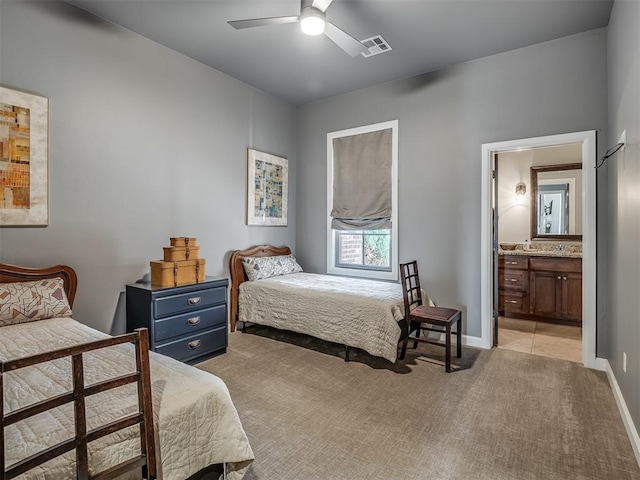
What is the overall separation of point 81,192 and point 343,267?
3.19 m

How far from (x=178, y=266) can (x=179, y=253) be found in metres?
0.12

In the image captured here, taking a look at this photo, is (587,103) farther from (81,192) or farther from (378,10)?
(81,192)

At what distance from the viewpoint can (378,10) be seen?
9.53 ft

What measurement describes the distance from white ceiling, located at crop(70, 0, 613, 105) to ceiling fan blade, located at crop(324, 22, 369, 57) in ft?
1.09

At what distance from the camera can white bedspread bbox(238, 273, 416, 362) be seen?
124 inches

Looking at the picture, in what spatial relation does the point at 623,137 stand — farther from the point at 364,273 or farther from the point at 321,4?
the point at 364,273

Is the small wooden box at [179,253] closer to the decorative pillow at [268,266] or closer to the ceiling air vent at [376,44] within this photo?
the decorative pillow at [268,266]

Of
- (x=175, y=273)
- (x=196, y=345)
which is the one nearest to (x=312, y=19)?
(x=175, y=273)

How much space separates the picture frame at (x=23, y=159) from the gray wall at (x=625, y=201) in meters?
4.01

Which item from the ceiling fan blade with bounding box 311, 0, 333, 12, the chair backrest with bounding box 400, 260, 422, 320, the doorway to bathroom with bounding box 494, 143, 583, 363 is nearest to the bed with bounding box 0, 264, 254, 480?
the chair backrest with bounding box 400, 260, 422, 320

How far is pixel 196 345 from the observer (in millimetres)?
3213

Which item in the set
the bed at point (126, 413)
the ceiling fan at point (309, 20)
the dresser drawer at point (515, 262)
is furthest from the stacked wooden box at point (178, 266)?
the dresser drawer at point (515, 262)

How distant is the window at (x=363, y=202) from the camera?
4.42 meters

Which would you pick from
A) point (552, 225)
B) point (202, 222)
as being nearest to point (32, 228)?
point (202, 222)
